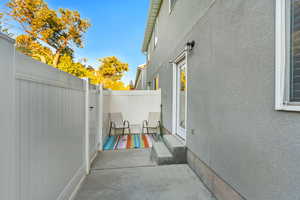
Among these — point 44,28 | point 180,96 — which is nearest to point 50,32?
point 44,28

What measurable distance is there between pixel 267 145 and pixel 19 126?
191 centimetres

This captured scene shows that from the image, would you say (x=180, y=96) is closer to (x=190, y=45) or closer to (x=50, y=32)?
(x=190, y=45)

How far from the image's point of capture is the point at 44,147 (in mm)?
1446

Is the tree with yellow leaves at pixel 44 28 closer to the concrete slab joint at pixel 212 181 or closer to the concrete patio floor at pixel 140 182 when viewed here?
the concrete patio floor at pixel 140 182

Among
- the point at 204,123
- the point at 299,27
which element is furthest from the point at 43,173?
the point at 299,27

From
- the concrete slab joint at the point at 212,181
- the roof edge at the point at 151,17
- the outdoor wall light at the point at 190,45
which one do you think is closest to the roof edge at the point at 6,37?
the concrete slab joint at the point at 212,181

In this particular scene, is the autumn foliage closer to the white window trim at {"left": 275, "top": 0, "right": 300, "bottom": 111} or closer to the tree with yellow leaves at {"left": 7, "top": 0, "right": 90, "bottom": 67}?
the tree with yellow leaves at {"left": 7, "top": 0, "right": 90, "bottom": 67}

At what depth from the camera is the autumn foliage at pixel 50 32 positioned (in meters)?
11.2

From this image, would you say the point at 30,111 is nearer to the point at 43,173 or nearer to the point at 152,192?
the point at 43,173

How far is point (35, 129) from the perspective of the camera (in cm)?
129

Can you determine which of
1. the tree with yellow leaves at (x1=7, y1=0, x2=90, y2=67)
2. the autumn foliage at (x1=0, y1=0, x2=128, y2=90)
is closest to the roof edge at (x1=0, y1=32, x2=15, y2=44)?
the autumn foliage at (x1=0, y1=0, x2=128, y2=90)

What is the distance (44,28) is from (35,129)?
46.0 feet

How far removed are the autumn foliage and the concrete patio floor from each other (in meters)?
9.42

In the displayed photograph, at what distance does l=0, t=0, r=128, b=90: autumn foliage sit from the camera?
1121 centimetres
